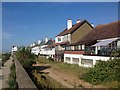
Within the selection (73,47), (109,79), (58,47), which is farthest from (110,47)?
(58,47)

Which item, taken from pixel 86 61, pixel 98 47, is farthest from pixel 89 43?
pixel 98 47

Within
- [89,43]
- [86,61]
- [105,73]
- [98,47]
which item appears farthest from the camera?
[89,43]

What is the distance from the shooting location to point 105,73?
20219mm

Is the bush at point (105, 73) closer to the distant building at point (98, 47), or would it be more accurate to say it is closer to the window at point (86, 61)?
the distant building at point (98, 47)

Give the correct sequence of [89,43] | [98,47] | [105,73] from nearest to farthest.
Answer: [105,73]
[98,47]
[89,43]

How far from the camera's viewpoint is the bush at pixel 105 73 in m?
19.4

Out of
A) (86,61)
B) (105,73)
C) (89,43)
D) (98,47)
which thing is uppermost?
(89,43)

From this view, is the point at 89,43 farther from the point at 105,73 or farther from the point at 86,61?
the point at 105,73

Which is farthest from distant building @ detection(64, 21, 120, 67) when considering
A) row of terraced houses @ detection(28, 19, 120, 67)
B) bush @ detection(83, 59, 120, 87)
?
bush @ detection(83, 59, 120, 87)

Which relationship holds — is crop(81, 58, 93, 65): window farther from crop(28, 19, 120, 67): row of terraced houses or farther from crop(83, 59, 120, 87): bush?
crop(83, 59, 120, 87): bush

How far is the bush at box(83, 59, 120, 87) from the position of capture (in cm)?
1936

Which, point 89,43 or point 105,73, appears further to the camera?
point 89,43

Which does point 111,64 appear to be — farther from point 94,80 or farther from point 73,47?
point 73,47

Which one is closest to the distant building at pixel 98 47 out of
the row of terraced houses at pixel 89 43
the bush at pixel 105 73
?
the row of terraced houses at pixel 89 43
